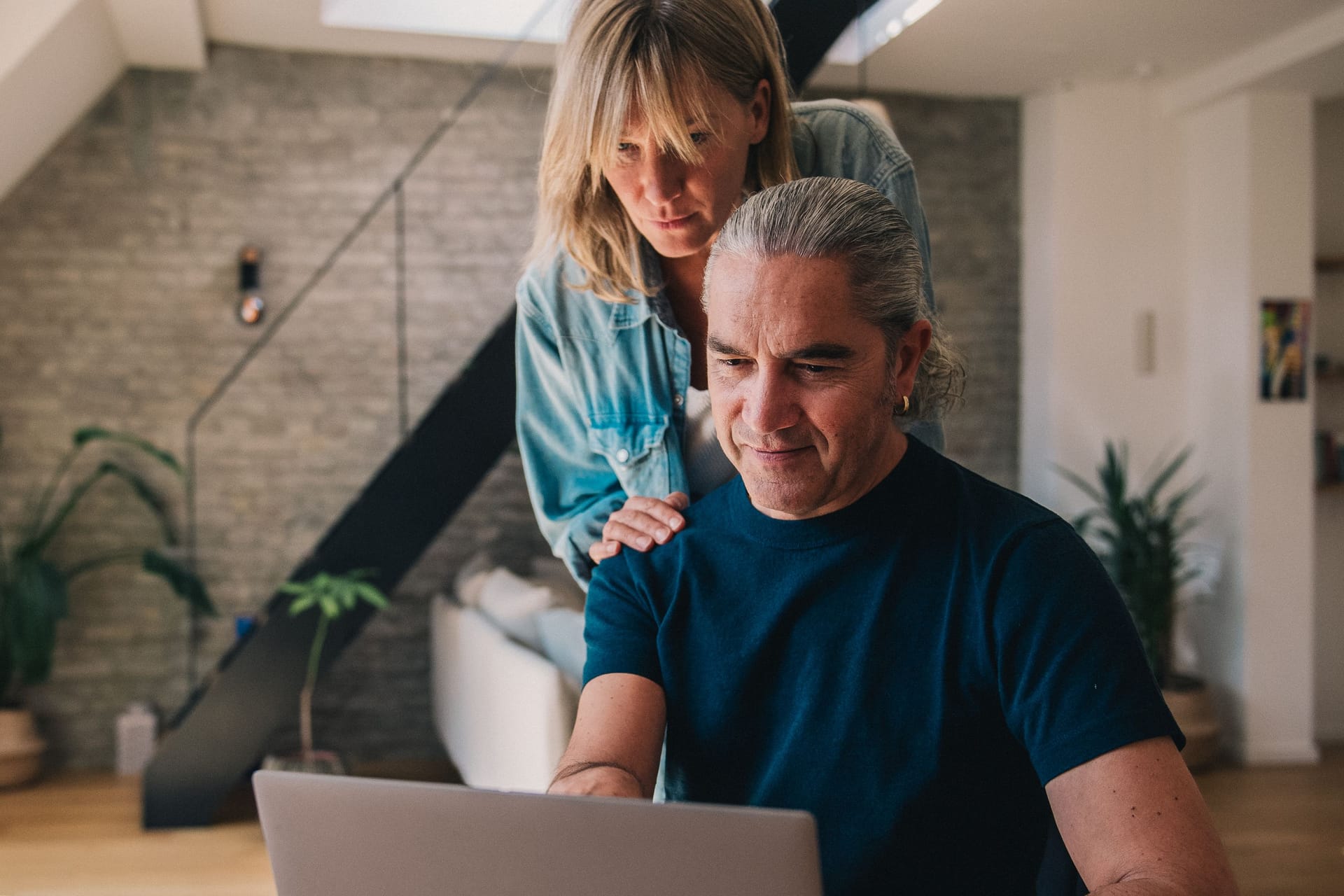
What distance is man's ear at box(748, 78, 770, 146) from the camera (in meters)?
1.36

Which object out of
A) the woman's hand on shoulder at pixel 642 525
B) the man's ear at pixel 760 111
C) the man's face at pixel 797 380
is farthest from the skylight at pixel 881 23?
the man's face at pixel 797 380

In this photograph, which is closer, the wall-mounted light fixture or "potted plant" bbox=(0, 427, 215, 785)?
"potted plant" bbox=(0, 427, 215, 785)

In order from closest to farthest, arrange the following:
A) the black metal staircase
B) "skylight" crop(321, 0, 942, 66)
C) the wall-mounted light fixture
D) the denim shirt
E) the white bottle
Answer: the denim shirt → the black metal staircase → "skylight" crop(321, 0, 942, 66) → the white bottle → the wall-mounted light fixture

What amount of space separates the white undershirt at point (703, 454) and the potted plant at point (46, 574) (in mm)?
3461

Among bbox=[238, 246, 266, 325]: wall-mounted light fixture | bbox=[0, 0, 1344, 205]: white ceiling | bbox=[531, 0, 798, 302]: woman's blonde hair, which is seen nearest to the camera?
bbox=[531, 0, 798, 302]: woman's blonde hair

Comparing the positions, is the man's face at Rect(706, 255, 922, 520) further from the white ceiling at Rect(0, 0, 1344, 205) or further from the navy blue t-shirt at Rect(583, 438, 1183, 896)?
the white ceiling at Rect(0, 0, 1344, 205)

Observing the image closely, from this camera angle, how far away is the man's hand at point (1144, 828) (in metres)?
0.87

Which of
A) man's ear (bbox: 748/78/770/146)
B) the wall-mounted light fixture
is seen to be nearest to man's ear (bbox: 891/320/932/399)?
man's ear (bbox: 748/78/770/146)

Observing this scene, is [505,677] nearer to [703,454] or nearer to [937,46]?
[703,454]

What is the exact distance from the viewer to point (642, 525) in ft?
4.17

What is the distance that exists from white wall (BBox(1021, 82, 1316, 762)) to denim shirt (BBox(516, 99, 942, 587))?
403 cm

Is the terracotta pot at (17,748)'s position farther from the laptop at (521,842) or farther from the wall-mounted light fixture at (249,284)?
the laptop at (521,842)

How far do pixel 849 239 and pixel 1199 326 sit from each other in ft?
15.6

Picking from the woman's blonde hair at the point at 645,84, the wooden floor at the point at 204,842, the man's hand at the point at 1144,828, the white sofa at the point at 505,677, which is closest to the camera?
the man's hand at the point at 1144,828
